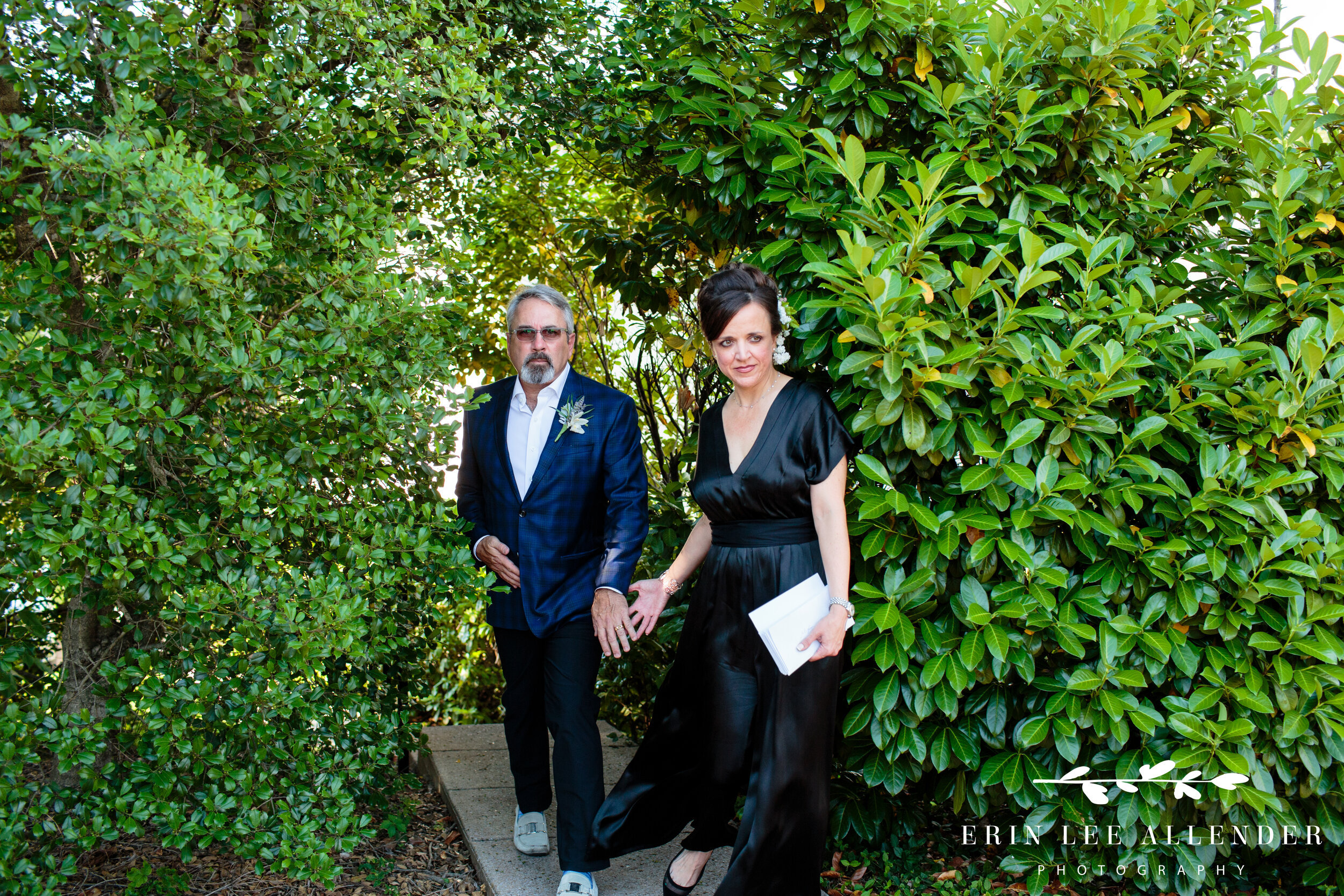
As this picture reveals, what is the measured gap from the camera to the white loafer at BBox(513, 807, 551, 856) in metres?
3.35

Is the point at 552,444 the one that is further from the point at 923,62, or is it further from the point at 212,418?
the point at 923,62

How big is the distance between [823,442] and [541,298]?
116 cm

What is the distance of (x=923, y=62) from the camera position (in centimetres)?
290

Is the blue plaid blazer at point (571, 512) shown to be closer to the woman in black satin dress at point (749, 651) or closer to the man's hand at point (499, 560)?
the man's hand at point (499, 560)

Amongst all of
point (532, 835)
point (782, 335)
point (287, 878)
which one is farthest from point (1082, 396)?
point (287, 878)

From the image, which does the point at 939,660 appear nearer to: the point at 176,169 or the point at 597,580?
the point at 597,580

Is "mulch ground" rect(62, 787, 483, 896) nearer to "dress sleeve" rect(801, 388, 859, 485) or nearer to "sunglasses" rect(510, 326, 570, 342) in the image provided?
"sunglasses" rect(510, 326, 570, 342)

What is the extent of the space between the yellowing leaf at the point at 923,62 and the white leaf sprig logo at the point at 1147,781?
220 cm

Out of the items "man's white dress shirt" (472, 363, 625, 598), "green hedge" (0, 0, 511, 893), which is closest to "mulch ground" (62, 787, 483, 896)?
"green hedge" (0, 0, 511, 893)

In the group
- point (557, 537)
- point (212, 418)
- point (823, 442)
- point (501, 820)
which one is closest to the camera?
point (212, 418)

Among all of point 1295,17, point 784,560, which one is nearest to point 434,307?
point 784,560

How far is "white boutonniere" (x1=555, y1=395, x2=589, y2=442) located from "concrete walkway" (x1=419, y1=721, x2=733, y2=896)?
128 centimetres

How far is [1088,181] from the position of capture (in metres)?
2.97

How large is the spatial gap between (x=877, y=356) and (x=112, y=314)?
2.02m
